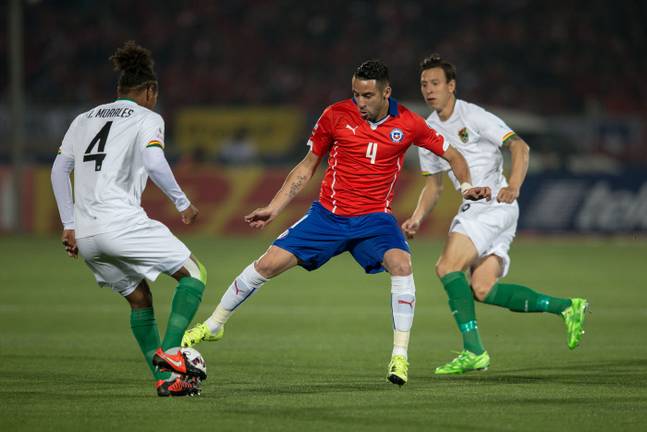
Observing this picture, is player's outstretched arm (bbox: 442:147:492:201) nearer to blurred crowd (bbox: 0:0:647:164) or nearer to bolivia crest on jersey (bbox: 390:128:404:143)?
bolivia crest on jersey (bbox: 390:128:404:143)

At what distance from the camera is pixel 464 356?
824 cm

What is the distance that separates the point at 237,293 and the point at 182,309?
1.05m

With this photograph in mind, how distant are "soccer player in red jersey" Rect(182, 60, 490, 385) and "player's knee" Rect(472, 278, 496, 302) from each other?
3.47 ft

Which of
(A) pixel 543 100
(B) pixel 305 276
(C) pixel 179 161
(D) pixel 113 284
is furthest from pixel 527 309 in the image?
(A) pixel 543 100

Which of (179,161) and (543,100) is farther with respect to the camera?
(543,100)

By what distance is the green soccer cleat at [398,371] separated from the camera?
7453 mm

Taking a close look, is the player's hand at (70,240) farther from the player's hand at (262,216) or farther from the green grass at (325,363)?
the player's hand at (262,216)

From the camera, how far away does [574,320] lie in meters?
8.62

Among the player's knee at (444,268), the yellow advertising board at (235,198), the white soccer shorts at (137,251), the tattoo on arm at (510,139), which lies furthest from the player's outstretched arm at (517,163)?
the yellow advertising board at (235,198)

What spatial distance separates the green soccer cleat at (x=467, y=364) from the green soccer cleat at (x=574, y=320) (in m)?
0.78

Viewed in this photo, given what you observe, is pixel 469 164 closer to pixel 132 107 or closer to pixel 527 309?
pixel 527 309

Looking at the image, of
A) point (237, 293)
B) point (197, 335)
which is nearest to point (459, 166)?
point (237, 293)

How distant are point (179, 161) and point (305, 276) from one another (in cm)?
906

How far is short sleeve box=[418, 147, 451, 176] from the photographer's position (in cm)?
887
